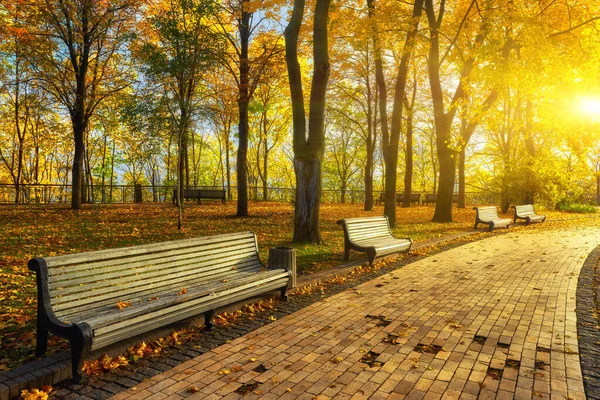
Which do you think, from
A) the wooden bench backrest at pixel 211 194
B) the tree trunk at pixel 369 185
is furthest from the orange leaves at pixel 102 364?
the wooden bench backrest at pixel 211 194

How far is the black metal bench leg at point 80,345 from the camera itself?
305cm

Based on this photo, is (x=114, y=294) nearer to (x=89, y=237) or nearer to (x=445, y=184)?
(x=89, y=237)

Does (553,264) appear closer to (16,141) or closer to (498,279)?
(498,279)

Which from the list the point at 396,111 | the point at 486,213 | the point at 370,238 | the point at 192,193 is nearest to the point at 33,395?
the point at 370,238

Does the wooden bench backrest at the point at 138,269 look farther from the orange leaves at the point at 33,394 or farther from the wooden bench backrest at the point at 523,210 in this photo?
the wooden bench backrest at the point at 523,210

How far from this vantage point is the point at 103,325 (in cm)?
323

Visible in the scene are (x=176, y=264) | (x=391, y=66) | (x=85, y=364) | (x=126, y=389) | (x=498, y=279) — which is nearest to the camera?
(x=126, y=389)

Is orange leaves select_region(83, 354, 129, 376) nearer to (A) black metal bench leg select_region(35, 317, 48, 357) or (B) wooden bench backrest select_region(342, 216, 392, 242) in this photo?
(A) black metal bench leg select_region(35, 317, 48, 357)

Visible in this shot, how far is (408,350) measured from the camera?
150 inches

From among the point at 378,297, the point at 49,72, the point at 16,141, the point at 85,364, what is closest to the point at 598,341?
the point at 378,297

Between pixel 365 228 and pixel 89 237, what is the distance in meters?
6.77

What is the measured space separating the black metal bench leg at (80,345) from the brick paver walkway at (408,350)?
1.49 feet

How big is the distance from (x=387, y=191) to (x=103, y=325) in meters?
12.3

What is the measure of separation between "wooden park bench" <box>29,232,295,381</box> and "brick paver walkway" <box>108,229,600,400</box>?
487 millimetres
